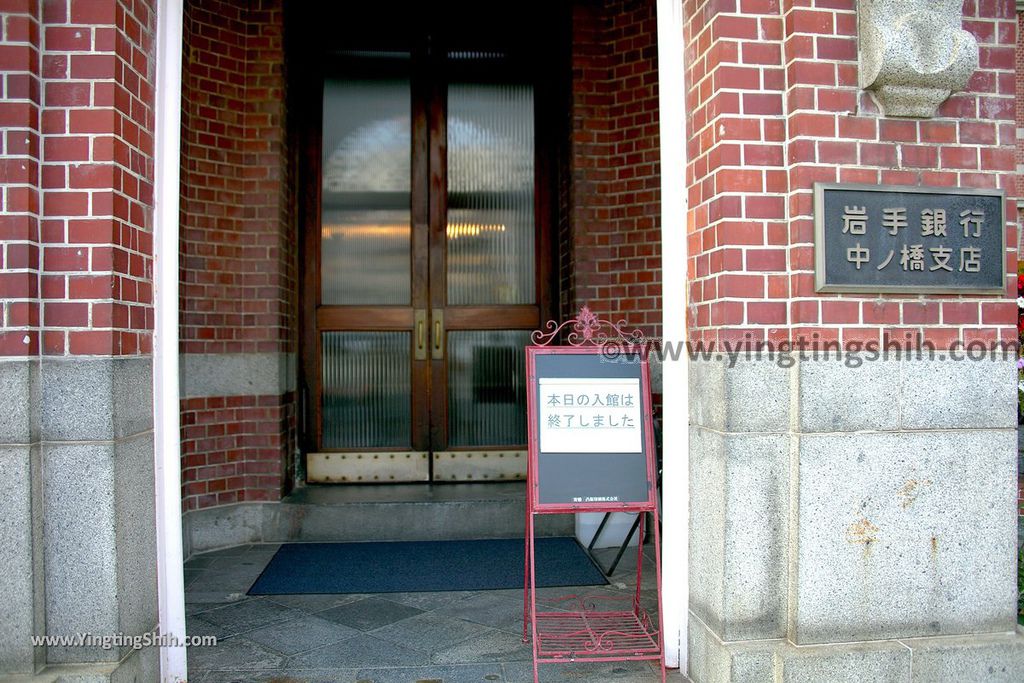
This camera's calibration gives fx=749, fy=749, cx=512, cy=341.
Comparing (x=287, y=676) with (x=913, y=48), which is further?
(x=287, y=676)

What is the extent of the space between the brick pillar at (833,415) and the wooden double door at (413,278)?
317 cm

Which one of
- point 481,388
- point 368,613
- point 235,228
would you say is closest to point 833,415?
point 368,613

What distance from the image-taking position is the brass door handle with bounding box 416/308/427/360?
19.9 feet

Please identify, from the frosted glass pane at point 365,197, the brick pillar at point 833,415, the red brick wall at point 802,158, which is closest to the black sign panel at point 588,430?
the brick pillar at point 833,415

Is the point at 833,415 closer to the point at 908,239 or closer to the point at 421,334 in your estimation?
the point at 908,239

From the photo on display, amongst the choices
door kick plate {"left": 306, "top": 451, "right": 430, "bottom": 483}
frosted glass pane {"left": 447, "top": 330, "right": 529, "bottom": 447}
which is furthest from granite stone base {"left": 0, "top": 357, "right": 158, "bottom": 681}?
frosted glass pane {"left": 447, "top": 330, "right": 529, "bottom": 447}

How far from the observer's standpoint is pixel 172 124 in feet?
10.7

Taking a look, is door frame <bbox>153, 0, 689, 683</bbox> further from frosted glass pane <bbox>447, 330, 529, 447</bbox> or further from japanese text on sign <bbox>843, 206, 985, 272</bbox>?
frosted glass pane <bbox>447, 330, 529, 447</bbox>

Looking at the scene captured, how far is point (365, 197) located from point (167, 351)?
3.12 m

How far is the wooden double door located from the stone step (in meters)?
0.61

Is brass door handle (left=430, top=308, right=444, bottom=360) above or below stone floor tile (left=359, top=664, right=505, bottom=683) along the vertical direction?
above

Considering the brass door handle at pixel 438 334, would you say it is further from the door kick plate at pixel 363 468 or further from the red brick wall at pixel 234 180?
the red brick wall at pixel 234 180

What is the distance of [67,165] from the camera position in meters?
2.88

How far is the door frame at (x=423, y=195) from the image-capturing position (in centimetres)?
601
